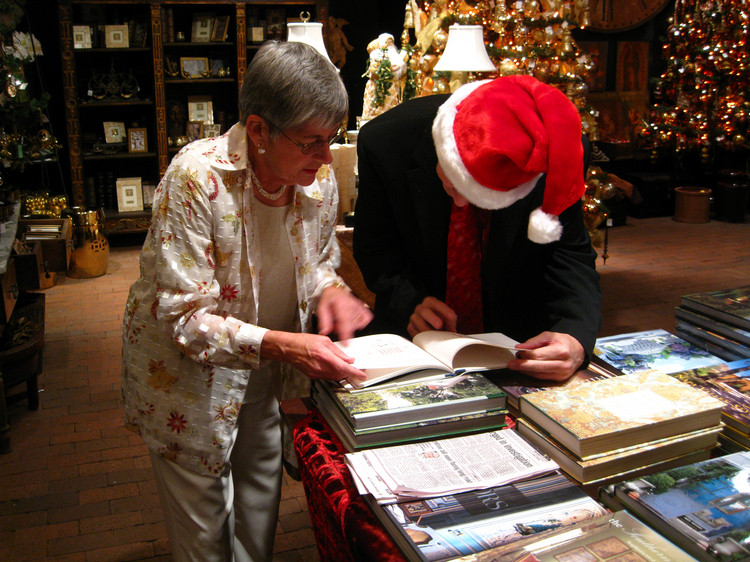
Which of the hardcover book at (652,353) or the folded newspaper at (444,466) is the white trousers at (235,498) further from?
the hardcover book at (652,353)

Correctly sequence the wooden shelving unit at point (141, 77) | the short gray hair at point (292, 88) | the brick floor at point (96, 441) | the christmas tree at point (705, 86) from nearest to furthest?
the short gray hair at point (292, 88) < the brick floor at point (96, 441) < the wooden shelving unit at point (141, 77) < the christmas tree at point (705, 86)

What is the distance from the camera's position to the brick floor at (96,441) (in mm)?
2480

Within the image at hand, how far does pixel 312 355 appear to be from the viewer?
1320 mm

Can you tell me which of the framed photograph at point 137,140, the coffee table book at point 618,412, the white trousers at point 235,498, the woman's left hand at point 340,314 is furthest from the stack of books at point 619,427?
the framed photograph at point 137,140

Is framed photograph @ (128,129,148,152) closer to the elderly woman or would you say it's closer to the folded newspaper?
the elderly woman

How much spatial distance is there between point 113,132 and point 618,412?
611cm

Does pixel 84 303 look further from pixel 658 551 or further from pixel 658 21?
pixel 658 21

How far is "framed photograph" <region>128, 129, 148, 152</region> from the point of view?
6.44 meters

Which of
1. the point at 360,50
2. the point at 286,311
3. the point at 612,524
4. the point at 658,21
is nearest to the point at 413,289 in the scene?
the point at 286,311

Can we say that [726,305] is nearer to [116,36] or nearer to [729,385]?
[729,385]

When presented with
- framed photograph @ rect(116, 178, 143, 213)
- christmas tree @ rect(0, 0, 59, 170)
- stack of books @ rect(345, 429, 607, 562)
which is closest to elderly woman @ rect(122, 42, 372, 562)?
stack of books @ rect(345, 429, 607, 562)

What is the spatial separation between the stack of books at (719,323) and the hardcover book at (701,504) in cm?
→ 47

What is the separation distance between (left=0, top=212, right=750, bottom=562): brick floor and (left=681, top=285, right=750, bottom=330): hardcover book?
1474 millimetres

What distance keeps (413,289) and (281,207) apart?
40cm
